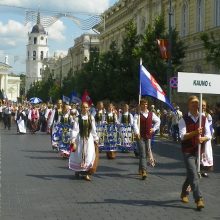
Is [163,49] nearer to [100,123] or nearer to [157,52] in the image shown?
[157,52]

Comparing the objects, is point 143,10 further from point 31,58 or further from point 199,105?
point 31,58

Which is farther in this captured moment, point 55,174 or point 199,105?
point 55,174

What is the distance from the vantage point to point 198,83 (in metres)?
10.6

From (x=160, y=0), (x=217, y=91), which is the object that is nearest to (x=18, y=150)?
(x=217, y=91)

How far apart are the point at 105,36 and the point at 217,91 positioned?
70701 mm

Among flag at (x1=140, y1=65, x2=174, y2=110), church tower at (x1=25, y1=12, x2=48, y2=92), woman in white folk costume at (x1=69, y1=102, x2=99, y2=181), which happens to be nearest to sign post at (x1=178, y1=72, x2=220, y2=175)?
woman in white folk costume at (x1=69, y1=102, x2=99, y2=181)

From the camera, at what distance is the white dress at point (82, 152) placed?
13242 mm

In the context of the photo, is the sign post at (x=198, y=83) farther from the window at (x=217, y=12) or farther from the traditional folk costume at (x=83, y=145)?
the window at (x=217, y=12)

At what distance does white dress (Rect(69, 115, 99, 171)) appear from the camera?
13242mm

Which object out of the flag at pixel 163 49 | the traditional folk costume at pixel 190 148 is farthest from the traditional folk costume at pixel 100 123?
the flag at pixel 163 49

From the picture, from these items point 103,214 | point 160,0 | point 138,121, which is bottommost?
point 103,214

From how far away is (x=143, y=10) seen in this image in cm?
5428

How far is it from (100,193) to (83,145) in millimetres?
2420

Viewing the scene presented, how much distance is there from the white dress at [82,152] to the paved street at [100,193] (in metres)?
0.33
